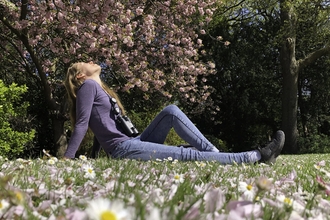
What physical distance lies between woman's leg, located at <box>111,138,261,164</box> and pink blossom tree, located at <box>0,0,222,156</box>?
4.74m

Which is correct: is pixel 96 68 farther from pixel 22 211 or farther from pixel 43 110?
pixel 43 110

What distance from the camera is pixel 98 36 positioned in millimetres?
8805

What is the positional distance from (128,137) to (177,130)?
56cm

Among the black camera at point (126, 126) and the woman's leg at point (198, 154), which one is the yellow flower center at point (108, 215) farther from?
the black camera at point (126, 126)

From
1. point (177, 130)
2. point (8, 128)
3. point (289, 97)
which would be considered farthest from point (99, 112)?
point (289, 97)

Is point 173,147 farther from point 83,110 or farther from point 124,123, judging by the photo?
point 83,110

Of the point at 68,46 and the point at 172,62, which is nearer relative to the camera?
the point at 68,46

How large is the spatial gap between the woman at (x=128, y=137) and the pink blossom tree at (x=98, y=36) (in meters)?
4.18

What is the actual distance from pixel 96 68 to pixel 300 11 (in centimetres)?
1328

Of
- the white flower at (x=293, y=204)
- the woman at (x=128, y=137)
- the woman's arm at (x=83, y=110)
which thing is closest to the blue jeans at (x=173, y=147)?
the woman at (x=128, y=137)

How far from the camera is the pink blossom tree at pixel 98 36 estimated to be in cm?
862

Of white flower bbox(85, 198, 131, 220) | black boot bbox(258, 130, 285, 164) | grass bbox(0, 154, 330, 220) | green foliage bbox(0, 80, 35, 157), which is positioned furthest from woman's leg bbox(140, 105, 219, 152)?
green foliage bbox(0, 80, 35, 157)

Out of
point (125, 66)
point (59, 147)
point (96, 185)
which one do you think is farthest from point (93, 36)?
point (96, 185)

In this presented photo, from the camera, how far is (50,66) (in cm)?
1039
